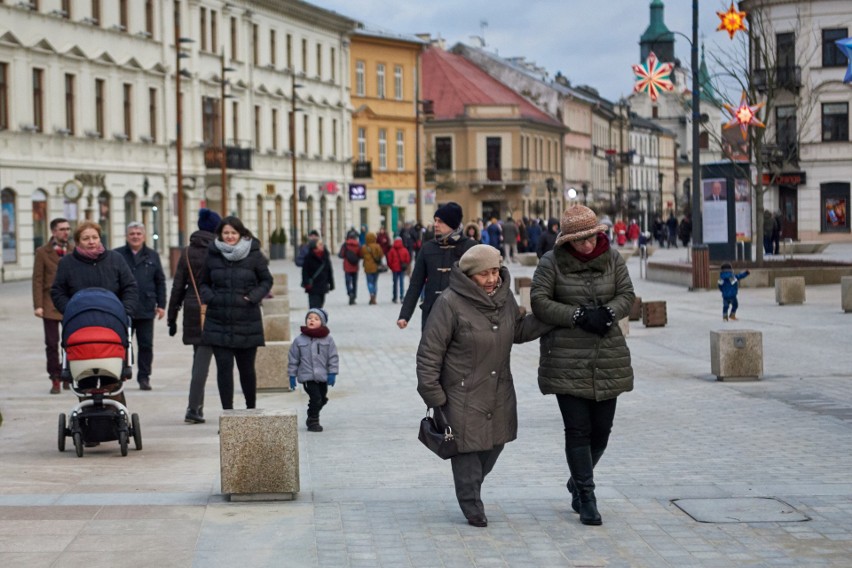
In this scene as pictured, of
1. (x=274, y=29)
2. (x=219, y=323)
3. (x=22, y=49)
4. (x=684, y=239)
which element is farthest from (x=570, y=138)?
(x=219, y=323)

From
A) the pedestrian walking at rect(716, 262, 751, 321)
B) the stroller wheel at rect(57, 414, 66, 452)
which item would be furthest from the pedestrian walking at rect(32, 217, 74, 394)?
the pedestrian walking at rect(716, 262, 751, 321)

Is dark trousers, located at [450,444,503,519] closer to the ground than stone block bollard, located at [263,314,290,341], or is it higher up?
closer to the ground

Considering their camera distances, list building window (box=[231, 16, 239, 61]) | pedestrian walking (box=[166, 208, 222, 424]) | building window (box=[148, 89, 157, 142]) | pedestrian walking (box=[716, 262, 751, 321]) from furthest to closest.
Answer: building window (box=[231, 16, 239, 61]) < building window (box=[148, 89, 157, 142]) < pedestrian walking (box=[716, 262, 751, 321]) < pedestrian walking (box=[166, 208, 222, 424])

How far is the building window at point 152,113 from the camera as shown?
56969mm

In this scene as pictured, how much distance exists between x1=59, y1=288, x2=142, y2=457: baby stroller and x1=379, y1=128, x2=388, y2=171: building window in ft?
241

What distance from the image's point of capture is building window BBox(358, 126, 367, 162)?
273ft

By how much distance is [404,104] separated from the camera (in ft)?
286

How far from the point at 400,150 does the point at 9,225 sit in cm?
4244

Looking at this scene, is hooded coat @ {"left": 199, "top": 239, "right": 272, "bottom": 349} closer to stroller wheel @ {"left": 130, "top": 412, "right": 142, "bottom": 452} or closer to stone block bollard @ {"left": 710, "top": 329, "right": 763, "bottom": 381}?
stroller wheel @ {"left": 130, "top": 412, "right": 142, "bottom": 452}

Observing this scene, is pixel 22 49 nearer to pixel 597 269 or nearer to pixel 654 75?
pixel 654 75

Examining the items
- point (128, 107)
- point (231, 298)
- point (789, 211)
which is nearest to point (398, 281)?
point (128, 107)

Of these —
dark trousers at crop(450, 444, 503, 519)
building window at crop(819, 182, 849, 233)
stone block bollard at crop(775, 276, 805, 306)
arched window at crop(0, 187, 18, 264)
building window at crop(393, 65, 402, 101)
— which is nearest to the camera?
dark trousers at crop(450, 444, 503, 519)

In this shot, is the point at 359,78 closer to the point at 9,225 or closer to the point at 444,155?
the point at 444,155

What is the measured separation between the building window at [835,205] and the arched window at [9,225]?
37.4 meters
